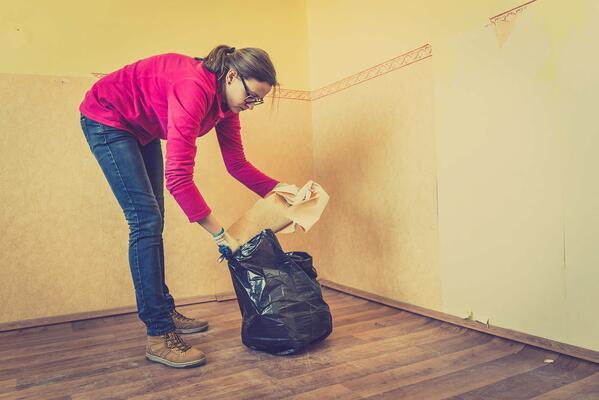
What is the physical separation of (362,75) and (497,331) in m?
1.21

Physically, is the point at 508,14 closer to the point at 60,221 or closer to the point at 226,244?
the point at 226,244

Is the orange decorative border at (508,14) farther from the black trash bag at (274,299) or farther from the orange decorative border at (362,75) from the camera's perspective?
the black trash bag at (274,299)

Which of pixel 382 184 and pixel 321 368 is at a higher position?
pixel 382 184

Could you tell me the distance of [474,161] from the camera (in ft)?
5.31

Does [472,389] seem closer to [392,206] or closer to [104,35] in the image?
[392,206]

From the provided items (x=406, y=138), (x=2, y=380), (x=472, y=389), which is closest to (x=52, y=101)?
(x=2, y=380)

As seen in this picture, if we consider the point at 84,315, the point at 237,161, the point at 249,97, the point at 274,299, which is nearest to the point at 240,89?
the point at 249,97

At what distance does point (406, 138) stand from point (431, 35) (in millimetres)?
398

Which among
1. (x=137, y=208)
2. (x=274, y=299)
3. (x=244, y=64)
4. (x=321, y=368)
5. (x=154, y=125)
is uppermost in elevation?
(x=244, y=64)

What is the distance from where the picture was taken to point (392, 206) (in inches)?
78.4

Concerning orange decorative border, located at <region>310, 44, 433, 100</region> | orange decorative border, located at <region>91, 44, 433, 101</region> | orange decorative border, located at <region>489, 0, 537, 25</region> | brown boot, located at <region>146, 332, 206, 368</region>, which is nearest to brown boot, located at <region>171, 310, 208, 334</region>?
brown boot, located at <region>146, 332, 206, 368</region>

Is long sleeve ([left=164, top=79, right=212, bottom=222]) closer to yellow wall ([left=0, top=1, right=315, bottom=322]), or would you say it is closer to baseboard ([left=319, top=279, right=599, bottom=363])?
yellow wall ([left=0, top=1, right=315, bottom=322])

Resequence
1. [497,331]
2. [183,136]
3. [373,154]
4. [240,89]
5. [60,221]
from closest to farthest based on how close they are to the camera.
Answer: [183,136] < [240,89] < [497,331] < [60,221] < [373,154]

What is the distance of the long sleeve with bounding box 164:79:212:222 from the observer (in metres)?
1.28
